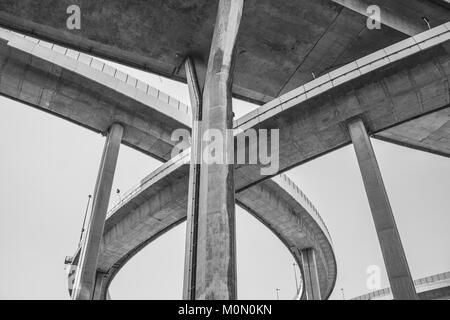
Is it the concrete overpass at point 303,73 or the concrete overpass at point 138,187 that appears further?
the concrete overpass at point 138,187

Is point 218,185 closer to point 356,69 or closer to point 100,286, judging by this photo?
point 356,69

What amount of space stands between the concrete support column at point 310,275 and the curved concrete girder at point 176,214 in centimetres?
55

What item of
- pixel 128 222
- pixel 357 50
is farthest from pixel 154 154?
pixel 357 50

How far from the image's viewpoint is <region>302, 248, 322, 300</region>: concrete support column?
85.9 feet

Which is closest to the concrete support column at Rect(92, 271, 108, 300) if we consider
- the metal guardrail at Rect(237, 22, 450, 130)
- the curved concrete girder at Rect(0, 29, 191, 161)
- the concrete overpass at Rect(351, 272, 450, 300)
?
the curved concrete girder at Rect(0, 29, 191, 161)

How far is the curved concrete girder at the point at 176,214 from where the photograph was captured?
20672 mm

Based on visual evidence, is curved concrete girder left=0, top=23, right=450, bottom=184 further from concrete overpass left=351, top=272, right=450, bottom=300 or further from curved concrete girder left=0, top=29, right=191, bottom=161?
concrete overpass left=351, top=272, right=450, bottom=300

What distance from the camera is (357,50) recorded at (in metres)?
19.4

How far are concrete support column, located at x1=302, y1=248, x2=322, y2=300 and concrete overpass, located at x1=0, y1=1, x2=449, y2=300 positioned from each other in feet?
30.4

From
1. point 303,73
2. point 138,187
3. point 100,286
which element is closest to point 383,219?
point 303,73

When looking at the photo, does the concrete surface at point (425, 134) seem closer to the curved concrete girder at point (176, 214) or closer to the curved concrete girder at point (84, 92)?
the curved concrete girder at point (176, 214)

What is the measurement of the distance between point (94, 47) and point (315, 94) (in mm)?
10233

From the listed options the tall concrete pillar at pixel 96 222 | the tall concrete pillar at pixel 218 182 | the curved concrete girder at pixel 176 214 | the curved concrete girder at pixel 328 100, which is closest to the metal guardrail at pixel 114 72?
the curved concrete girder at pixel 328 100
